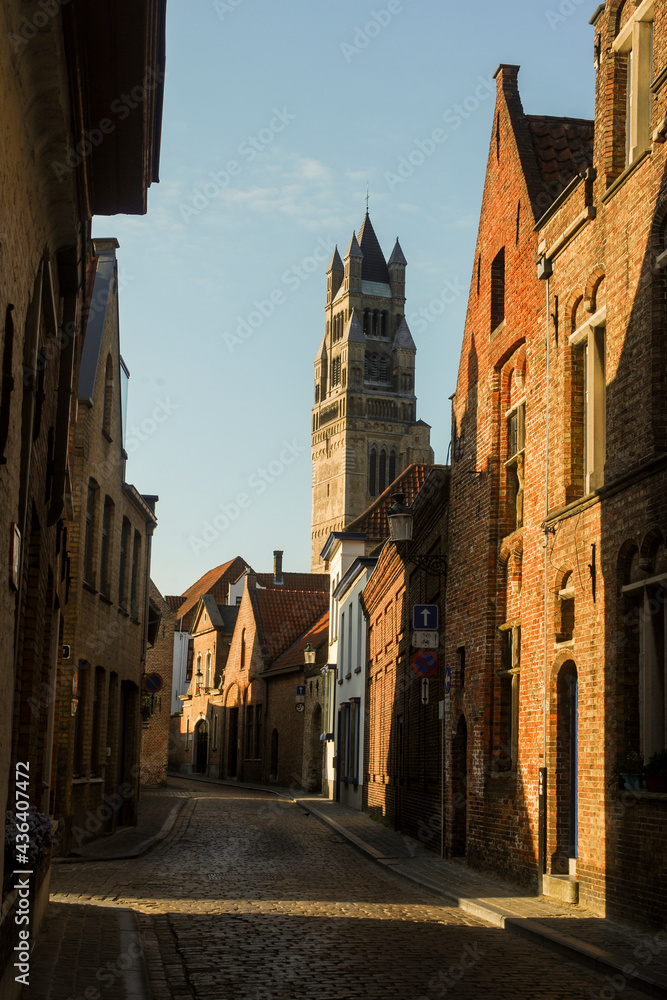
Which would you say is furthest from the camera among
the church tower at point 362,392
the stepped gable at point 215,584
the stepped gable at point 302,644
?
the church tower at point 362,392

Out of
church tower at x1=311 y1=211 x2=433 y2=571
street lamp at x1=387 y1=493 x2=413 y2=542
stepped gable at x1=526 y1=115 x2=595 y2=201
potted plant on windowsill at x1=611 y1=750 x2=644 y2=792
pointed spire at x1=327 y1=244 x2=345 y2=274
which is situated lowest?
potted plant on windowsill at x1=611 y1=750 x2=644 y2=792

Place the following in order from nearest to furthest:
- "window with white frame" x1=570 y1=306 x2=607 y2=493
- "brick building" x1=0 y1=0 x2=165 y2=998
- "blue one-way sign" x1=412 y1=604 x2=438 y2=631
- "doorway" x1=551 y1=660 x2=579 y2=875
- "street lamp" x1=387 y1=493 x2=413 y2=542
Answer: "brick building" x1=0 y1=0 x2=165 y2=998 < "window with white frame" x1=570 y1=306 x2=607 y2=493 < "doorway" x1=551 y1=660 x2=579 y2=875 < "blue one-way sign" x1=412 y1=604 x2=438 y2=631 < "street lamp" x1=387 y1=493 x2=413 y2=542

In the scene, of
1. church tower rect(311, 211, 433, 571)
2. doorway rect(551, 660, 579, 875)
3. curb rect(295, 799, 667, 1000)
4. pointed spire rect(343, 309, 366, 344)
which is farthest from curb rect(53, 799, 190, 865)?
pointed spire rect(343, 309, 366, 344)

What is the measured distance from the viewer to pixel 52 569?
1176 centimetres

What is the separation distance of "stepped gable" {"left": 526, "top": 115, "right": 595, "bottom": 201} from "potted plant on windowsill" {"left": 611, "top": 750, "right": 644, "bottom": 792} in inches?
314

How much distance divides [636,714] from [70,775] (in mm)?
9899

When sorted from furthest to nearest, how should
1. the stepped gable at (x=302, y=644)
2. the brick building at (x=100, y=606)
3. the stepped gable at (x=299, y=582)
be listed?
1. the stepped gable at (x=299, y=582)
2. the stepped gable at (x=302, y=644)
3. the brick building at (x=100, y=606)

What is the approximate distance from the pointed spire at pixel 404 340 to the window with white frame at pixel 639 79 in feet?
377

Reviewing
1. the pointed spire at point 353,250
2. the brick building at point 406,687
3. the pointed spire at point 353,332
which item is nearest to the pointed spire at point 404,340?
the pointed spire at point 353,332

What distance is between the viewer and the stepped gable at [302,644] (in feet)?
148

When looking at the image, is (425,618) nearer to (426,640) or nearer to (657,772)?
(426,640)

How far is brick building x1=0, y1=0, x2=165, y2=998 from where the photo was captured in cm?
605

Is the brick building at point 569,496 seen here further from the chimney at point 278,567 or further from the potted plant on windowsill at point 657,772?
the chimney at point 278,567

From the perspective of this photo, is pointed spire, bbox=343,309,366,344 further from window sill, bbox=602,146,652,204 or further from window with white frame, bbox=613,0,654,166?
window sill, bbox=602,146,652,204
